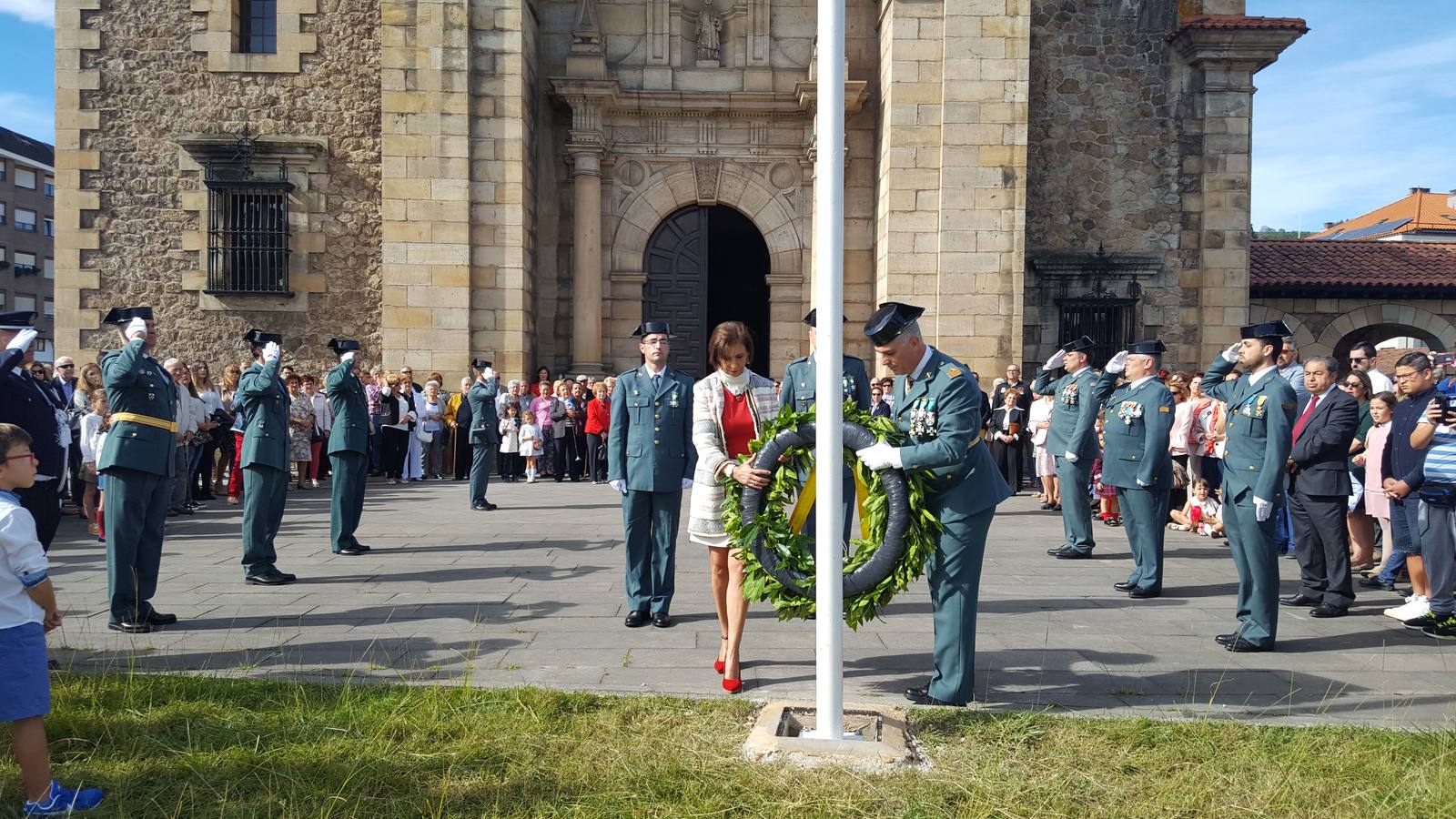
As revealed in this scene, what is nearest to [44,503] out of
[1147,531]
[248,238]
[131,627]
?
[131,627]

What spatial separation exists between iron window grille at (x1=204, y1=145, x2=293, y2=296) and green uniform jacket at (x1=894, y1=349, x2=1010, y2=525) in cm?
1396

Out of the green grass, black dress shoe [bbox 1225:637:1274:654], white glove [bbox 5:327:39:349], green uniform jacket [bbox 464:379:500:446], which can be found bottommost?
black dress shoe [bbox 1225:637:1274:654]

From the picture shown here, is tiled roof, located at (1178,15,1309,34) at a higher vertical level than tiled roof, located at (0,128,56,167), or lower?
lower

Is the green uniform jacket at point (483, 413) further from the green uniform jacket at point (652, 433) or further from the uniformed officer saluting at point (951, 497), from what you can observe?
the uniformed officer saluting at point (951, 497)

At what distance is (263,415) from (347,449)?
1.41 m

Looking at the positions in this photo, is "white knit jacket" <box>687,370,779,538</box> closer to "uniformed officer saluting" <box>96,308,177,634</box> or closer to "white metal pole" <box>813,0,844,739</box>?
"white metal pole" <box>813,0,844,739</box>

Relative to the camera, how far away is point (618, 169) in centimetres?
1661

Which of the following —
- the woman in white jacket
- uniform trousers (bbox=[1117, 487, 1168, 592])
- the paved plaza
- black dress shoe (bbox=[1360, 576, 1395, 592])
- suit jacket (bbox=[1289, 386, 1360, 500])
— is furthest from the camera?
black dress shoe (bbox=[1360, 576, 1395, 592])

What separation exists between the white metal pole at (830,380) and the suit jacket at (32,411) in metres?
4.35

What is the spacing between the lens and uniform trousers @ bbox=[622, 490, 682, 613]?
619 cm

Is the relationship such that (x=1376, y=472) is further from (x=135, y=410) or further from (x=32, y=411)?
(x=32, y=411)

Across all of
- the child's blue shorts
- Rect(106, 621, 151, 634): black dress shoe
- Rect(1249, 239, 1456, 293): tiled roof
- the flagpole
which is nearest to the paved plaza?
Rect(106, 621, 151, 634): black dress shoe

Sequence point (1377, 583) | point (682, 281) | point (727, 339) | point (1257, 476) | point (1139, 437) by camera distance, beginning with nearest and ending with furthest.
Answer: point (727, 339), point (1257, 476), point (1139, 437), point (1377, 583), point (682, 281)

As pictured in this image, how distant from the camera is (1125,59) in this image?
16203 millimetres
